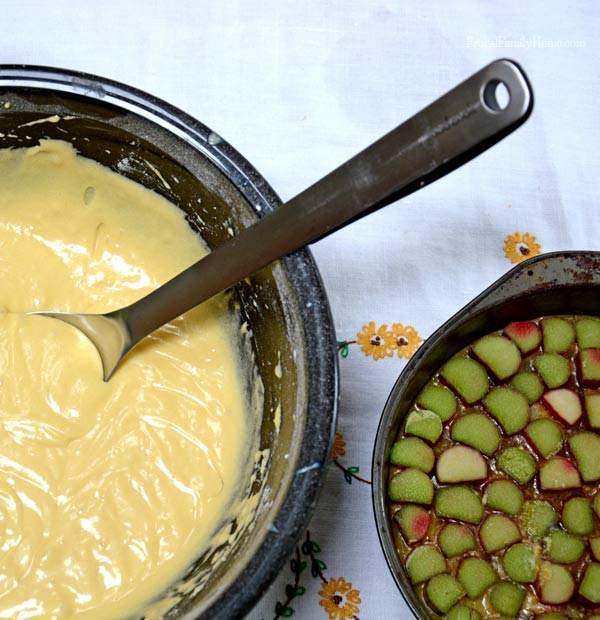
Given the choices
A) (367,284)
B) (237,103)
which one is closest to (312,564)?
(367,284)

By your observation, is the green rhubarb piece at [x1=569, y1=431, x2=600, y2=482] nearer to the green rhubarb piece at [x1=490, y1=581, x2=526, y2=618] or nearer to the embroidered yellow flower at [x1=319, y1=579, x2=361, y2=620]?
the green rhubarb piece at [x1=490, y1=581, x2=526, y2=618]

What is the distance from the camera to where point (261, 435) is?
985 millimetres

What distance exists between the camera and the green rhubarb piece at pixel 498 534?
3.34 feet

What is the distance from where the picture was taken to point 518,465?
1.05 meters

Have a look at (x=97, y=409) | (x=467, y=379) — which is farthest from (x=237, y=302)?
(x=467, y=379)

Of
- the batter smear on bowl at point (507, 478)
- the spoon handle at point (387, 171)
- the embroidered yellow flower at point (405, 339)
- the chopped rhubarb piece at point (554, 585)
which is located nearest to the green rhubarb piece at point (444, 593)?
the batter smear on bowl at point (507, 478)

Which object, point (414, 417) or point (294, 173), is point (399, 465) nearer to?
point (414, 417)

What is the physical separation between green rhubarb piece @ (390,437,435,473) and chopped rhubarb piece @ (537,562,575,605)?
200 millimetres

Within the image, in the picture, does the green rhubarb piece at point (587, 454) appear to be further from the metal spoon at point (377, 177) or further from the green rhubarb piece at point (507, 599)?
the metal spoon at point (377, 177)

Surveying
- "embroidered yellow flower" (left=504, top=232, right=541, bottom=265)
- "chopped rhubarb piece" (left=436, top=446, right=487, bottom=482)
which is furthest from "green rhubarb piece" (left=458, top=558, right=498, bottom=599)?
"embroidered yellow flower" (left=504, top=232, right=541, bottom=265)

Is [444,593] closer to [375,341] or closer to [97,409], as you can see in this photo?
[375,341]

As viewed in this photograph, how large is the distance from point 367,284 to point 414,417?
0.22 meters

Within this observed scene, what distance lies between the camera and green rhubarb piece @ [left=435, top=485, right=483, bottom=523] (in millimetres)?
1021

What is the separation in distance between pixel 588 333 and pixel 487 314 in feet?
0.56
